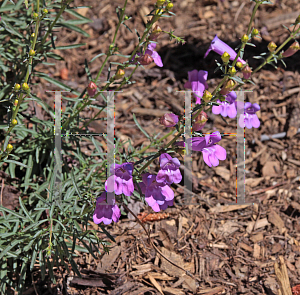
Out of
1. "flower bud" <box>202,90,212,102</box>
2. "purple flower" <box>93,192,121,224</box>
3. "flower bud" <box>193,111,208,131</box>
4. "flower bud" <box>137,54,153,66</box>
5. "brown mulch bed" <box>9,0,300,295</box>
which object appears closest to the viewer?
"flower bud" <box>202,90,212,102</box>

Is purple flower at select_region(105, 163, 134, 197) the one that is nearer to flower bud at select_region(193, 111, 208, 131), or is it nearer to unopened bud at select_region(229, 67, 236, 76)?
flower bud at select_region(193, 111, 208, 131)

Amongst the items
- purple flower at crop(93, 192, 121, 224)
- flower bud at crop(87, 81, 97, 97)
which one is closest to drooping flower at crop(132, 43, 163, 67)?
flower bud at crop(87, 81, 97, 97)

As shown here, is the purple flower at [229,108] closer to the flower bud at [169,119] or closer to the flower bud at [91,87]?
the flower bud at [169,119]

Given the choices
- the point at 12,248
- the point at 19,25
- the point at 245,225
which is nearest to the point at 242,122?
the point at 245,225

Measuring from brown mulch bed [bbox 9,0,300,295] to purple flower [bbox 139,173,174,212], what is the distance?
1.17 metres

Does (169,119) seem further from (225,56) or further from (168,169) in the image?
(225,56)

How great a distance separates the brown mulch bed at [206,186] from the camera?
3527mm

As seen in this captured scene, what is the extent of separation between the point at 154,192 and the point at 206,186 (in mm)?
1953

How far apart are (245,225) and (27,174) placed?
2.32m

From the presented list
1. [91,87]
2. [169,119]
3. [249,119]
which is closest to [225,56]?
[169,119]

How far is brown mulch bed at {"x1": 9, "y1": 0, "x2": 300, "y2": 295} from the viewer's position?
139 inches

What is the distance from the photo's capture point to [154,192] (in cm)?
261

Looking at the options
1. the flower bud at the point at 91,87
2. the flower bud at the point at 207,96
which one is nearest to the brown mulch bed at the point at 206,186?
the flower bud at the point at 91,87

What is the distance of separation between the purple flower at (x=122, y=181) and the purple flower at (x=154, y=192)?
4.9 inches
